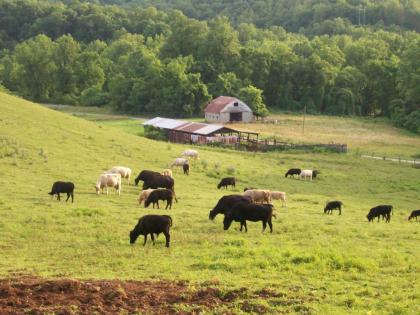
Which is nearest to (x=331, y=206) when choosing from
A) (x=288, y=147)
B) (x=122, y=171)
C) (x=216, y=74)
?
(x=122, y=171)

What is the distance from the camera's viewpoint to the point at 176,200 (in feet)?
92.5

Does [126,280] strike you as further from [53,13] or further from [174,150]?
[53,13]

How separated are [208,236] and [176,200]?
23.3 ft

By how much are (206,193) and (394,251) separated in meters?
13.8

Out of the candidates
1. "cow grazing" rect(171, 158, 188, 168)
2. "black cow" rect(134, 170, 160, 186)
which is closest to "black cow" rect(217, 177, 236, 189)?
"black cow" rect(134, 170, 160, 186)

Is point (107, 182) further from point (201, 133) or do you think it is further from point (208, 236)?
point (201, 133)

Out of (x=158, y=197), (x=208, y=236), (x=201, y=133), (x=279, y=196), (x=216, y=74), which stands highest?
(x=216, y=74)

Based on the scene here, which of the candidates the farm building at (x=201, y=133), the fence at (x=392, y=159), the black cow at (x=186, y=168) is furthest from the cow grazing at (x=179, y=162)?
the farm building at (x=201, y=133)

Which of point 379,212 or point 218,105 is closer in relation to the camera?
point 379,212

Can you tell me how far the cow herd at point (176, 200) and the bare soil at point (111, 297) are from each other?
5152 millimetres

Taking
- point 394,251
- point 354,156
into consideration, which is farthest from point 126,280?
point 354,156

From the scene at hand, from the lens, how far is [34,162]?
3478 cm

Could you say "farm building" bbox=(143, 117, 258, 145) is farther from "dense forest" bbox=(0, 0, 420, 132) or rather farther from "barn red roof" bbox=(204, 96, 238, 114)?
"dense forest" bbox=(0, 0, 420, 132)

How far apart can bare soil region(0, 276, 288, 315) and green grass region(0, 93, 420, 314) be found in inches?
41.8
